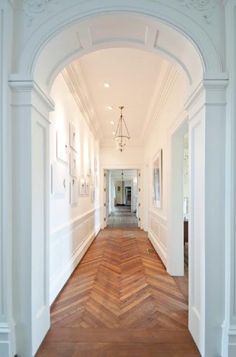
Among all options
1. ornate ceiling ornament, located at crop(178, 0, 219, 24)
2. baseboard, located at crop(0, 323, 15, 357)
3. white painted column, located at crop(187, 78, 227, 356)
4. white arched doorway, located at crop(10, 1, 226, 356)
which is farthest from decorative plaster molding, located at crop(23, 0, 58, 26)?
baseboard, located at crop(0, 323, 15, 357)

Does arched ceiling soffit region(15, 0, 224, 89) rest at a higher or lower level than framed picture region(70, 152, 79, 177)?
higher

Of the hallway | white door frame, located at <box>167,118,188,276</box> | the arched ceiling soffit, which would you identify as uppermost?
the arched ceiling soffit

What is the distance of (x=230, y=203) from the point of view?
226 cm

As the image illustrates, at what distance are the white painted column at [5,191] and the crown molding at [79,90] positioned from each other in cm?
191

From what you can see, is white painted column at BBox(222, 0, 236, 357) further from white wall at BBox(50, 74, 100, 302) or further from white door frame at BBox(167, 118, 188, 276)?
white door frame at BBox(167, 118, 188, 276)

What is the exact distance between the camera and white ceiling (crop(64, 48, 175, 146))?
13.7 ft

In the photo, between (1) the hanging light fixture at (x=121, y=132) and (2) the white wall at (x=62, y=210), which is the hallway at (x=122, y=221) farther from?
(2) the white wall at (x=62, y=210)

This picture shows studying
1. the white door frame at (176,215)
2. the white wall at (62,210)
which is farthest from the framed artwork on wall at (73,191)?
Answer: the white door frame at (176,215)

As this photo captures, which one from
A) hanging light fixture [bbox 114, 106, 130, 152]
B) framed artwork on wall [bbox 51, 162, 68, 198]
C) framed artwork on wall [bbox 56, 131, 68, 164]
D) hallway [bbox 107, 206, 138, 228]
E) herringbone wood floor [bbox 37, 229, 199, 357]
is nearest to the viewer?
herringbone wood floor [bbox 37, 229, 199, 357]

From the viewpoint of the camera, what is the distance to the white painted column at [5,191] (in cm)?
229

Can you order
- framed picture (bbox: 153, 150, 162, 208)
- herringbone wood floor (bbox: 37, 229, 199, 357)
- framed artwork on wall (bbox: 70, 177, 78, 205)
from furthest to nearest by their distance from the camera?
framed picture (bbox: 153, 150, 162, 208) → framed artwork on wall (bbox: 70, 177, 78, 205) → herringbone wood floor (bbox: 37, 229, 199, 357)

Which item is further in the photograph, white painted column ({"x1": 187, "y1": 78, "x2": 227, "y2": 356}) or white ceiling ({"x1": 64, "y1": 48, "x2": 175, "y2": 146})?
white ceiling ({"x1": 64, "y1": 48, "x2": 175, "y2": 146})

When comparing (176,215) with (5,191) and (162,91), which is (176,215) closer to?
(162,91)

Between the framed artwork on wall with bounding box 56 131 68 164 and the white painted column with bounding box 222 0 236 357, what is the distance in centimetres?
242
